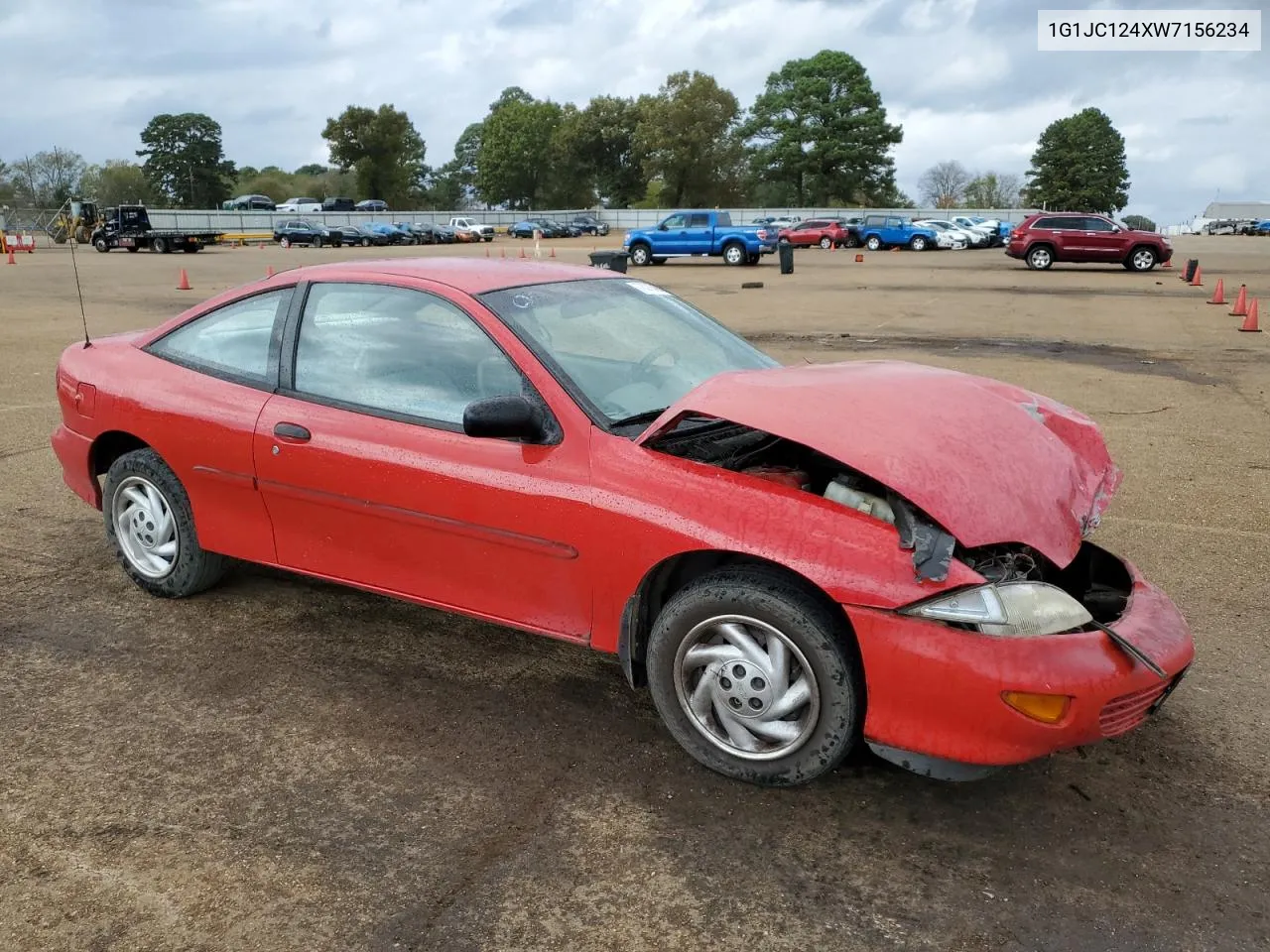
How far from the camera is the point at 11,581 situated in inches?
186

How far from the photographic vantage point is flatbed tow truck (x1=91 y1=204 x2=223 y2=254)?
4338 cm

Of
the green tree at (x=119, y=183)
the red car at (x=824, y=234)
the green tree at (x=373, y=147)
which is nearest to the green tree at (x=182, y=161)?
the green tree at (x=119, y=183)

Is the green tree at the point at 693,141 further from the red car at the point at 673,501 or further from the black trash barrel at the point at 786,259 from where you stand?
the red car at the point at 673,501

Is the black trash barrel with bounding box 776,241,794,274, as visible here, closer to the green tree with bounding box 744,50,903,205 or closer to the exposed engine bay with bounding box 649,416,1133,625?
the exposed engine bay with bounding box 649,416,1133,625

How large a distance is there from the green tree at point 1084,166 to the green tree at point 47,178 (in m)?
85.3

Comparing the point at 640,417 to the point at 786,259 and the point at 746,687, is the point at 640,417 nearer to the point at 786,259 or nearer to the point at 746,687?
the point at 746,687

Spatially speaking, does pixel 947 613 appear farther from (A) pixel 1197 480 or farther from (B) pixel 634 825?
(A) pixel 1197 480

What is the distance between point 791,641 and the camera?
9.53 feet

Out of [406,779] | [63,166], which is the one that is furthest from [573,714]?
[63,166]

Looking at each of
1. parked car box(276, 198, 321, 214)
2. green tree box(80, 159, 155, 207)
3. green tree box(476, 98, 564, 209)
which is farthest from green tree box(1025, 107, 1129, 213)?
green tree box(80, 159, 155, 207)

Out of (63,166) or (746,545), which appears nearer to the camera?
(746,545)

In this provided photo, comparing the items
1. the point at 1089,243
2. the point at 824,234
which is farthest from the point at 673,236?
the point at 824,234

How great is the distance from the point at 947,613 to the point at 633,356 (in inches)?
63.4

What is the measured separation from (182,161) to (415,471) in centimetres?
11185
